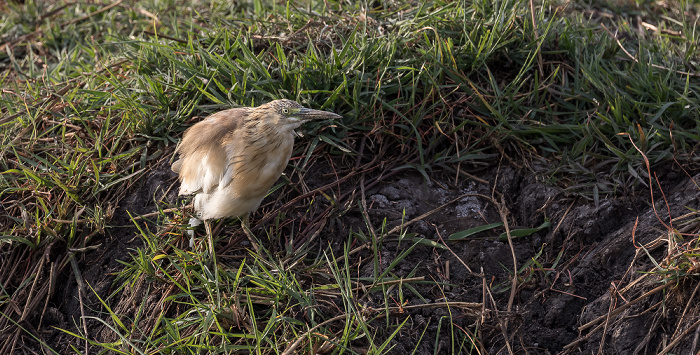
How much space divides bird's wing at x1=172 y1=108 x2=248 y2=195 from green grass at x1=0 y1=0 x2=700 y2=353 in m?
0.27

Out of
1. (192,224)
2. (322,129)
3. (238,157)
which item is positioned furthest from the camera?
(322,129)

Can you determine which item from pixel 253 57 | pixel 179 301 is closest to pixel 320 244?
pixel 179 301

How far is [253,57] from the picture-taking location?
3.63 metres

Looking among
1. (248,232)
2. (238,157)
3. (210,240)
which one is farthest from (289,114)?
(210,240)

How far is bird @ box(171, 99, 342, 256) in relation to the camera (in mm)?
2982

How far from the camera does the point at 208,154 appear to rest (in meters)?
3.07

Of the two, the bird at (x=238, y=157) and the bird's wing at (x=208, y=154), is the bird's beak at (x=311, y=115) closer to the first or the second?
the bird at (x=238, y=157)

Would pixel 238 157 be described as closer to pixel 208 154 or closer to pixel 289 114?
pixel 208 154

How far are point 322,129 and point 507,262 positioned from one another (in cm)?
118

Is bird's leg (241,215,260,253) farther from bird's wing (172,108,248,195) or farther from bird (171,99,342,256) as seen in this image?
bird's wing (172,108,248,195)

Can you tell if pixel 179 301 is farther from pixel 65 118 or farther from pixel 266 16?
pixel 266 16

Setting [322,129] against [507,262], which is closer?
[507,262]

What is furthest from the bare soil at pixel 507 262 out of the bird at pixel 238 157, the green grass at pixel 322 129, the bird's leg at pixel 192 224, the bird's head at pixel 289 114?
the bird's head at pixel 289 114

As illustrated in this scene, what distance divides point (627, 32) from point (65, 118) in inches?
139
